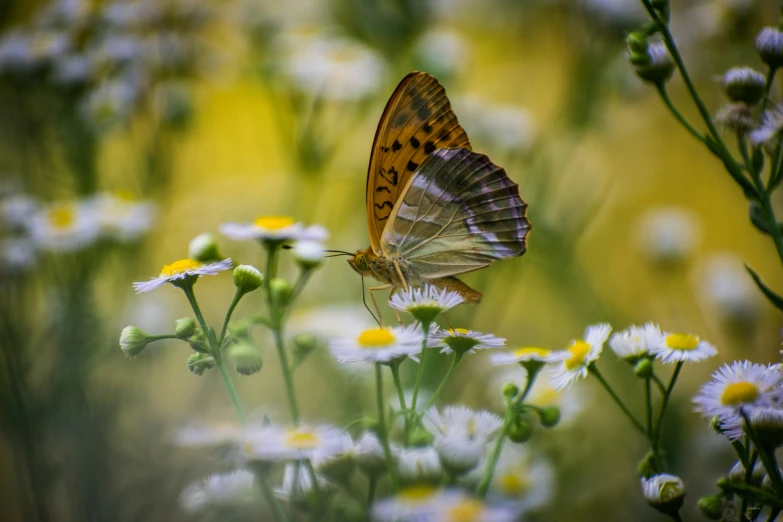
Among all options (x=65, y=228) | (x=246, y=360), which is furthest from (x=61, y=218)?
(x=246, y=360)

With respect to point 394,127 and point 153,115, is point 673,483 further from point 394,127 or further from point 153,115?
point 153,115

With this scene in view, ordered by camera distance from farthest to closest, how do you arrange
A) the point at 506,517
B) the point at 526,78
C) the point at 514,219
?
1. the point at 526,78
2. the point at 514,219
3. the point at 506,517

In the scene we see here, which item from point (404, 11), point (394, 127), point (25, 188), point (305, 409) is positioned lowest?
point (305, 409)

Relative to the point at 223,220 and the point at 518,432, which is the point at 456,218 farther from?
the point at 223,220

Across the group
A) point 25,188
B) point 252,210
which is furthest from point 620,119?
point 25,188

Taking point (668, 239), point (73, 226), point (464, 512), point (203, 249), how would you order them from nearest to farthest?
point (464, 512)
point (203, 249)
point (73, 226)
point (668, 239)

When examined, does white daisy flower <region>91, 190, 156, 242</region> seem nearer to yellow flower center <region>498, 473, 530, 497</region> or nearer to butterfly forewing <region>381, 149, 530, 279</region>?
butterfly forewing <region>381, 149, 530, 279</region>
